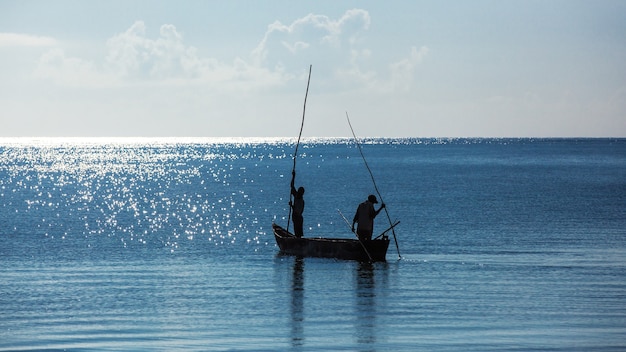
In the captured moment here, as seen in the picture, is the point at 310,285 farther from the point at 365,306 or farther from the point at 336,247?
the point at 336,247

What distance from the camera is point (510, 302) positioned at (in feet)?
66.8

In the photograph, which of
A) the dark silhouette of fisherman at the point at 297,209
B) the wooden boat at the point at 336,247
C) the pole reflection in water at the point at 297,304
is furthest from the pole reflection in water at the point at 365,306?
the dark silhouette of fisherman at the point at 297,209

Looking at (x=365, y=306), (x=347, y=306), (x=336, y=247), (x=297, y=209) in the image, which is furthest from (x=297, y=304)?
(x=297, y=209)

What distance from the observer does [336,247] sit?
93.9 feet

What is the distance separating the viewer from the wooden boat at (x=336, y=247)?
91.5 ft

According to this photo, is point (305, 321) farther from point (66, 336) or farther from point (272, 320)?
point (66, 336)

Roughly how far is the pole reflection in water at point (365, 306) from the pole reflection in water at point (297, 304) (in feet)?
3.22

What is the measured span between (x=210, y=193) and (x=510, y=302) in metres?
57.1

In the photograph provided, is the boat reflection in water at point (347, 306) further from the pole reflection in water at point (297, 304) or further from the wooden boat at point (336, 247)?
the wooden boat at point (336, 247)

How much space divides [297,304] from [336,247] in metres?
8.22

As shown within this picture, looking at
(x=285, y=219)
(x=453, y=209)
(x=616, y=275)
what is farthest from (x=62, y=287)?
(x=453, y=209)

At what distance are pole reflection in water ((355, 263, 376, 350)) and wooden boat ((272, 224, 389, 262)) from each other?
0.51 m

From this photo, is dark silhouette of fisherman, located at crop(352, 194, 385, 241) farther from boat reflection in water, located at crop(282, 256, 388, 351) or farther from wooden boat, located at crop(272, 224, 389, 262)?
boat reflection in water, located at crop(282, 256, 388, 351)

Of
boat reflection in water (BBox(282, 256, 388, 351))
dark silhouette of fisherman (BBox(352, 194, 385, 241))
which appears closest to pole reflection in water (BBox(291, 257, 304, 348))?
boat reflection in water (BBox(282, 256, 388, 351))
